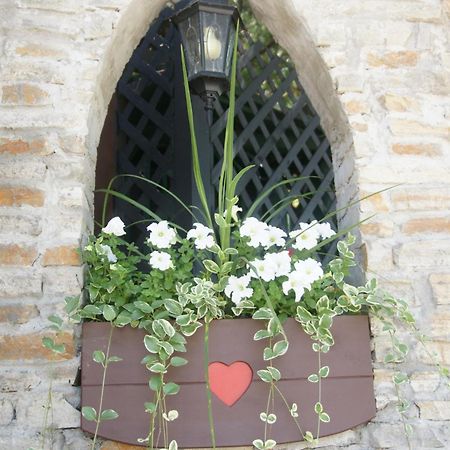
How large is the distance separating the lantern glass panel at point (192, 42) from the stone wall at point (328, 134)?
290 millimetres

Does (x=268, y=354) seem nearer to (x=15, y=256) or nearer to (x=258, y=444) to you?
A: (x=258, y=444)

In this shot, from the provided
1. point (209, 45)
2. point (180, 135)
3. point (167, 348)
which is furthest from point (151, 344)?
point (180, 135)

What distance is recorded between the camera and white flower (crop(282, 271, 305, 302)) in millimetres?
2100

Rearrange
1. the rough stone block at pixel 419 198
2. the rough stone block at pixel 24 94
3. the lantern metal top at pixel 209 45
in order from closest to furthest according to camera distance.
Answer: the rough stone block at pixel 24 94 → the rough stone block at pixel 419 198 → the lantern metal top at pixel 209 45

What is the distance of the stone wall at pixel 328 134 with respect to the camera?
216 cm

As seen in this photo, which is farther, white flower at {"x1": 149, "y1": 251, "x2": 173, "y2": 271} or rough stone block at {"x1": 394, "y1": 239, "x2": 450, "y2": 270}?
rough stone block at {"x1": 394, "y1": 239, "x2": 450, "y2": 270}

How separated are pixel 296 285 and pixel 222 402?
15.7 inches

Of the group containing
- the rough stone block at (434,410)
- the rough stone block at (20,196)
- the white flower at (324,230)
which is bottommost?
the rough stone block at (434,410)

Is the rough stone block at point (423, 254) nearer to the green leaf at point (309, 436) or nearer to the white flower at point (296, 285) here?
the white flower at point (296, 285)

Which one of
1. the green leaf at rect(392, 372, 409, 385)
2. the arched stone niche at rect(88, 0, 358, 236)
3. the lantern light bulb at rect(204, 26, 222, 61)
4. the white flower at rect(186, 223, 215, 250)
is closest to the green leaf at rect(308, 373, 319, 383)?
the green leaf at rect(392, 372, 409, 385)

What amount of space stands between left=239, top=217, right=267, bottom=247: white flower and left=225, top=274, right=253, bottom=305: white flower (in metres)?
0.12

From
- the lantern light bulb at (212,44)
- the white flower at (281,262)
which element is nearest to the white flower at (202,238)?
the white flower at (281,262)

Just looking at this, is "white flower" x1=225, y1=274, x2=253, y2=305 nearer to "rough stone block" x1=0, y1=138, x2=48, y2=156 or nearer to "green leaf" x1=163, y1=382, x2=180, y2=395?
"green leaf" x1=163, y1=382, x2=180, y2=395

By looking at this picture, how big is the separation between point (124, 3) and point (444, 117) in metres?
1.16
